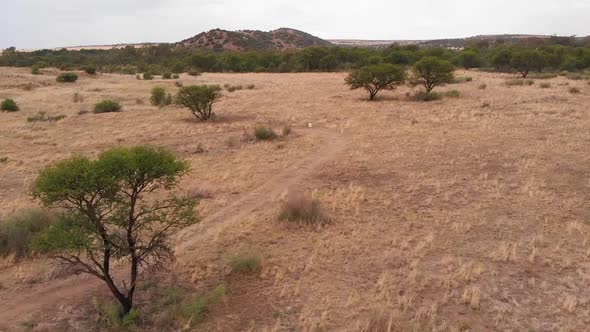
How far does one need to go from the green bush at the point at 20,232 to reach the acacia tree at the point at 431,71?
2467 cm

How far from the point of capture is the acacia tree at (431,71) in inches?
1168

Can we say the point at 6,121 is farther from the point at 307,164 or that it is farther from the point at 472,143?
the point at 472,143

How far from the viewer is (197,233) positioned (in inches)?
395

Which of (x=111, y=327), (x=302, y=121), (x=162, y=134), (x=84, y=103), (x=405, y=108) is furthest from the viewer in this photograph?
(x=84, y=103)

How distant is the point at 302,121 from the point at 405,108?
19.5ft

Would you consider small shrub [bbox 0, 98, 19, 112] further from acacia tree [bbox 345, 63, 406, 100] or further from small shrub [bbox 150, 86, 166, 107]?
acacia tree [bbox 345, 63, 406, 100]

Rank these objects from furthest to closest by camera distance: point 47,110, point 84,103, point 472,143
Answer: point 84,103
point 47,110
point 472,143

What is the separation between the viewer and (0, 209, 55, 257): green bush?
30.0 feet

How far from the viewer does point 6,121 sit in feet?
77.6

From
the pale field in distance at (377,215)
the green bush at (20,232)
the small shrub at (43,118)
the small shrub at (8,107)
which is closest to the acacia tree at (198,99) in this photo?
the pale field in distance at (377,215)

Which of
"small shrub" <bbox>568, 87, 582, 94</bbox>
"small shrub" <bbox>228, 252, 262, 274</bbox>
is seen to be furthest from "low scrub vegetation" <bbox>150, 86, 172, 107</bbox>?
"small shrub" <bbox>568, 87, 582, 94</bbox>

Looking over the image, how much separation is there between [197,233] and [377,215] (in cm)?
401

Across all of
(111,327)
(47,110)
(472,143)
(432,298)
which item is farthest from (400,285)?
(47,110)

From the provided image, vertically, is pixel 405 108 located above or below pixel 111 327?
above
